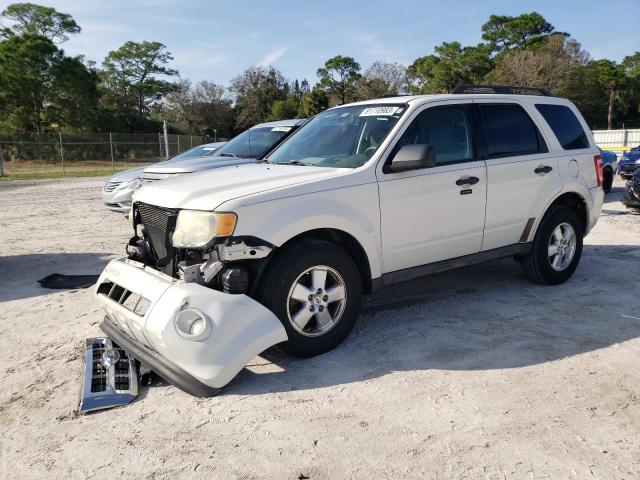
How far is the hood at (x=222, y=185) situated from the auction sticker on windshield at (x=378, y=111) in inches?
31.9

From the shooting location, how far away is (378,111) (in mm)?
4742

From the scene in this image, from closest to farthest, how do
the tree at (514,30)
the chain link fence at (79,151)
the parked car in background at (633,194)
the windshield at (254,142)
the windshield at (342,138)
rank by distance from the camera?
the windshield at (342,138) < the windshield at (254,142) < the parked car in background at (633,194) < the chain link fence at (79,151) < the tree at (514,30)

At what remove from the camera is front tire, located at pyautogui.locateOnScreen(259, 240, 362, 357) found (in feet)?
12.2

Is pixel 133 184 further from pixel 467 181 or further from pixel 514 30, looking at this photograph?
pixel 514 30

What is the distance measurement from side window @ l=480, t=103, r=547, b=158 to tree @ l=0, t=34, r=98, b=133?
44.9 meters

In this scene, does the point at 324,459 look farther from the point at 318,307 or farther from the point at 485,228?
the point at 485,228

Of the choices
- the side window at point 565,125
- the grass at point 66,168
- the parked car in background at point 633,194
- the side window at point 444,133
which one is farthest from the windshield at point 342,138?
Result: the grass at point 66,168

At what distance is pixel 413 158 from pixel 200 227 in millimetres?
1681

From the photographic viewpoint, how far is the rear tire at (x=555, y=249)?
18.1ft

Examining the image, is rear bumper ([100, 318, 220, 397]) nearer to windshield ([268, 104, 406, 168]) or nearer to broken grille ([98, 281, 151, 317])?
broken grille ([98, 281, 151, 317])

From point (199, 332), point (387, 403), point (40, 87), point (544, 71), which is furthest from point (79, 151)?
point (544, 71)

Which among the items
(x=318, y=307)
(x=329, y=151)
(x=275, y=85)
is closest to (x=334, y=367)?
(x=318, y=307)

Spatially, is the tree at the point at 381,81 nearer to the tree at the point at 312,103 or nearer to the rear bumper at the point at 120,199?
the tree at the point at 312,103

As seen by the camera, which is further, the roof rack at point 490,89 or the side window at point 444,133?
the roof rack at point 490,89
